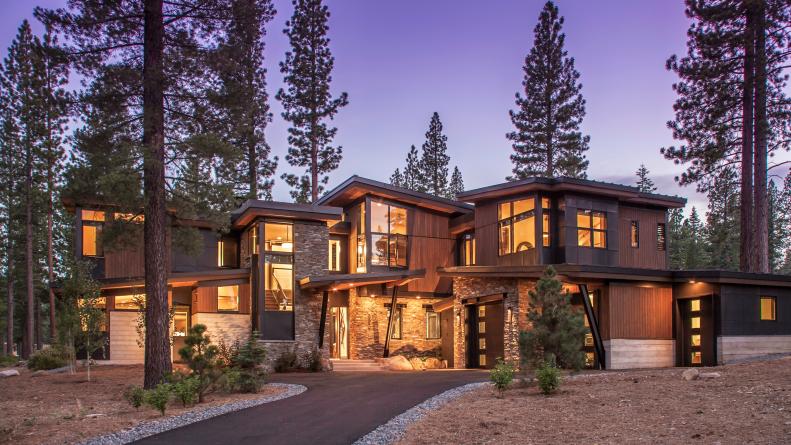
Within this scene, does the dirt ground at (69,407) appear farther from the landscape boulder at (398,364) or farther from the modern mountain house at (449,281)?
the landscape boulder at (398,364)

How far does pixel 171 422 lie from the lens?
10.0 meters

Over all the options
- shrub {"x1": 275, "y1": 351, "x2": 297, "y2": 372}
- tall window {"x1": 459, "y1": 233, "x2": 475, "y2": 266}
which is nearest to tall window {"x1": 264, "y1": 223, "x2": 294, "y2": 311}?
shrub {"x1": 275, "y1": 351, "x2": 297, "y2": 372}

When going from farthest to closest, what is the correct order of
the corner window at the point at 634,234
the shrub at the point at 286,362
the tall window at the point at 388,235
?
1. the tall window at the point at 388,235
2. the corner window at the point at 634,234
3. the shrub at the point at 286,362

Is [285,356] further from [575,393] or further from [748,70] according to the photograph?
[748,70]

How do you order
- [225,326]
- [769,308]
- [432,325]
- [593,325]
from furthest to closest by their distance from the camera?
[432,325] → [225,326] → [769,308] → [593,325]

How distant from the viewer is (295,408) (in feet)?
36.7

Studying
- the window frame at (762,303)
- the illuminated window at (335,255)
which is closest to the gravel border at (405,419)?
the window frame at (762,303)

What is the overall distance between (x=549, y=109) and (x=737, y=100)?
12586 millimetres

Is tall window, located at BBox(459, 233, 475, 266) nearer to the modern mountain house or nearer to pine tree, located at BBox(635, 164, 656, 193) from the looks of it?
the modern mountain house

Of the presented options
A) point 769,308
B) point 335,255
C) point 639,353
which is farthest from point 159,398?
point 769,308

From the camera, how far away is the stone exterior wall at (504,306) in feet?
61.7

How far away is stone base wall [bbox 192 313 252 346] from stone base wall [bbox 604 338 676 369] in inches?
440

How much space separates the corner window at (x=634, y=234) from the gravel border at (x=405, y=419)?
36.0 feet

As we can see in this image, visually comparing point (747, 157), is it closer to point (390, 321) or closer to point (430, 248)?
point (430, 248)
